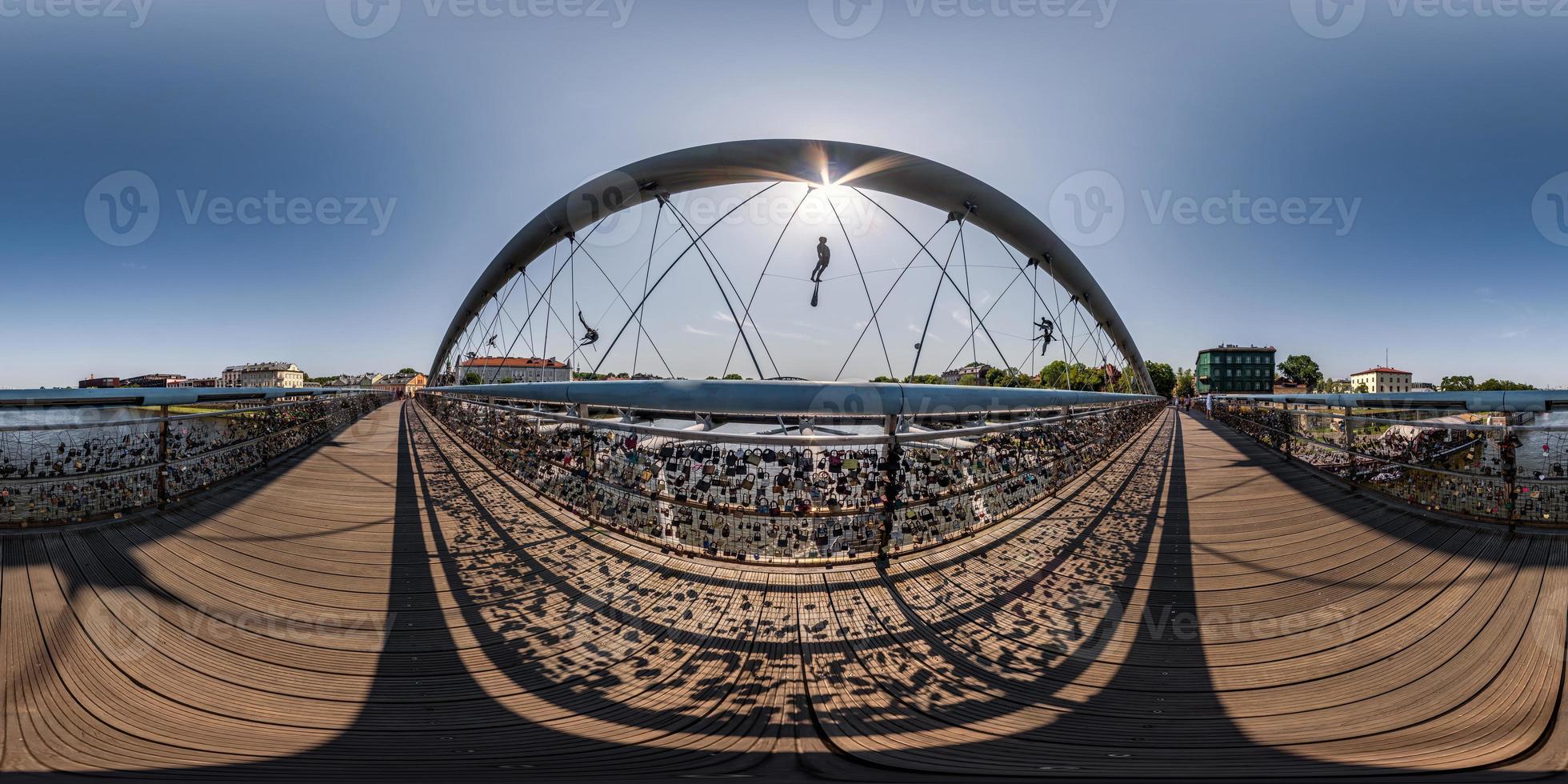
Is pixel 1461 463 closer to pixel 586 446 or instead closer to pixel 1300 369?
pixel 586 446

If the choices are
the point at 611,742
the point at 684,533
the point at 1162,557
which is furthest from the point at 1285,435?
the point at 611,742

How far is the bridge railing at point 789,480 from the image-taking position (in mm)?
2857

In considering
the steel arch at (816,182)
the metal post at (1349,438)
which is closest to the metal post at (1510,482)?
the metal post at (1349,438)

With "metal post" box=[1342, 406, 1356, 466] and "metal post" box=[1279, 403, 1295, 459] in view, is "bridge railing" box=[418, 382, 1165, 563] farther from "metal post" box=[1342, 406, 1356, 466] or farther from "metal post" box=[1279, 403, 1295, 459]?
"metal post" box=[1279, 403, 1295, 459]

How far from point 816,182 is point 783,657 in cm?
750

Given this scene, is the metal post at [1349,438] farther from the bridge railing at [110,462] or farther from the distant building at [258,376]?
the distant building at [258,376]

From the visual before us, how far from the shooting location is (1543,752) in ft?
5.08

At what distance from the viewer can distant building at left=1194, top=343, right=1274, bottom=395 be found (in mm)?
69938

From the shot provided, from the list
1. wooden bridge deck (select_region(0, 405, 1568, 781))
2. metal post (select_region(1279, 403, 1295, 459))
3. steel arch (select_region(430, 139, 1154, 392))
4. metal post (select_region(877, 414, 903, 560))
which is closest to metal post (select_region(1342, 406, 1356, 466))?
wooden bridge deck (select_region(0, 405, 1568, 781))

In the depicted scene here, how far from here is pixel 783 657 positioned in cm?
199

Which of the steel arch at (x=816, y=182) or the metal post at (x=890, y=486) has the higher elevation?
the steel arch at (x=816, y=182)

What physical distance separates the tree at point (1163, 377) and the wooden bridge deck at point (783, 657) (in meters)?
68.2

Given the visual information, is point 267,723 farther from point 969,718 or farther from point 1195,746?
point 1195,746

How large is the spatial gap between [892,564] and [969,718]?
1.15 m
